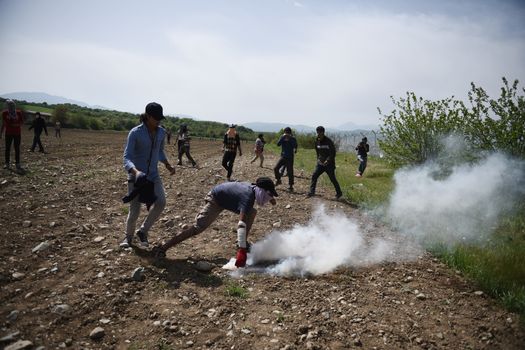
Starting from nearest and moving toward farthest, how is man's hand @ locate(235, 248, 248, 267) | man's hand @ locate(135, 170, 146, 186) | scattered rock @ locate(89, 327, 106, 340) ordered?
scattered rock @ locate(89, 327, 106, 340) < man's hand @ locate(135, 170, 146, 186) < man's hand @ locate(235, 248, 248, 267)

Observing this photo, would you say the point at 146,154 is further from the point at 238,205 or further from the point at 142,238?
the point at 238,205

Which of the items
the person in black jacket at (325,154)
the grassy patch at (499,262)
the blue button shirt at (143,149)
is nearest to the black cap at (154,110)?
the blue button shirt at (143,149)

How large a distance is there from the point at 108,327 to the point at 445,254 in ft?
18.0

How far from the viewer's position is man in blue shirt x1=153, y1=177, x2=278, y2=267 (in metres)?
4.99

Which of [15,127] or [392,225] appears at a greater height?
[15,127]

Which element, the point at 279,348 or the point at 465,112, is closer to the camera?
the point at 279,348

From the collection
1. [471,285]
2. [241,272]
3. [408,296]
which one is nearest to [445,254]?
[471,285]

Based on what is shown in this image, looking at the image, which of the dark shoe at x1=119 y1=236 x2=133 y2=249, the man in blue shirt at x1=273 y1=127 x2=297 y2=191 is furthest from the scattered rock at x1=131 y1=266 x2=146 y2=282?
the man in blue shirt at x1=273 y1=127 x2=297 y2=191

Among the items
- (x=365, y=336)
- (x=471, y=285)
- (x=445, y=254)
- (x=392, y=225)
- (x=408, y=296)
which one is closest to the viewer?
(x=365, y=336)

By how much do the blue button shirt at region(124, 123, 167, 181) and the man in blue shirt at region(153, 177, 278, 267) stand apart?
999 millimetres

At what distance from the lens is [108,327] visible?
3.71 metres

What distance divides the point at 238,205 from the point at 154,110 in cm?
190

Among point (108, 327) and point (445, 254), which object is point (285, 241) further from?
point (108, 327)

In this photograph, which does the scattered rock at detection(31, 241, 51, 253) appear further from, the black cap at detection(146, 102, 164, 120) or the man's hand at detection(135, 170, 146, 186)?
the black cap at detection(146, 102, 164, 120)
